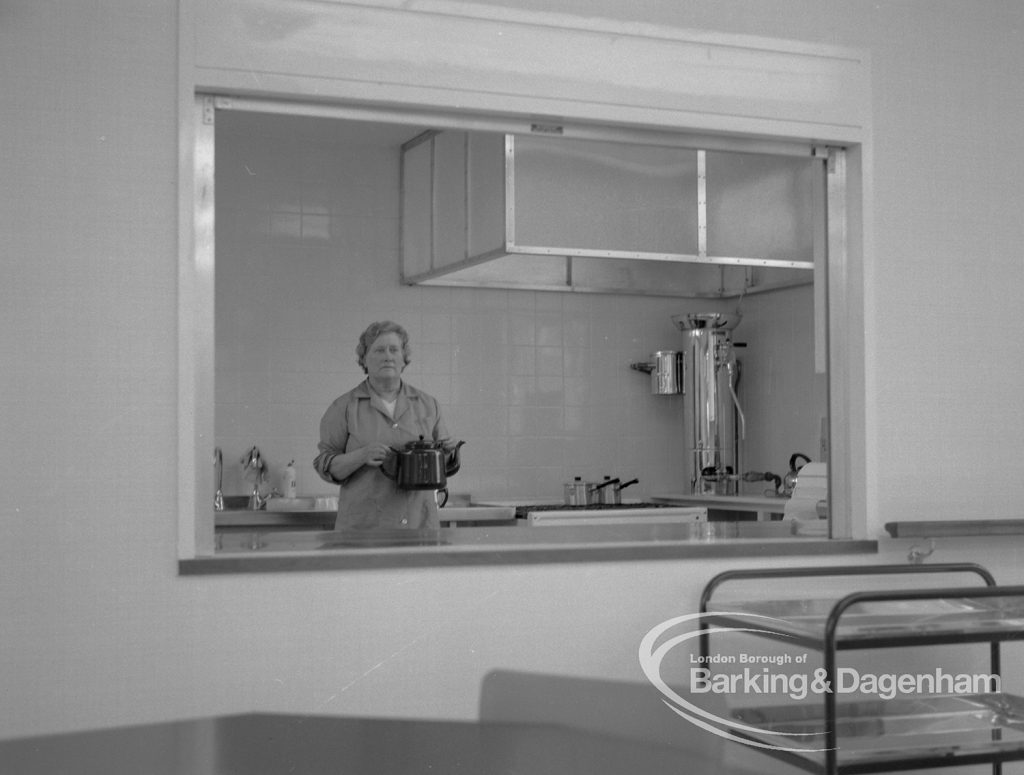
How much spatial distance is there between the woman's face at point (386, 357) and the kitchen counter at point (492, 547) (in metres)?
1.13

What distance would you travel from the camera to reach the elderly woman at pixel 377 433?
407 centimetres

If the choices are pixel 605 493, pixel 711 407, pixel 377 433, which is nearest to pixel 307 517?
pixel 377 433

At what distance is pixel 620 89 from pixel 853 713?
1.57 m

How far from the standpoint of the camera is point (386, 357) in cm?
432

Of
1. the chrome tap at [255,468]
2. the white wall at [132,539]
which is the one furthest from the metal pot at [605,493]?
the white wall at [132,539]

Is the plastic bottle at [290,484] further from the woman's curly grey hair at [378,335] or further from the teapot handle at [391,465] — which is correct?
the teapot handle at [391,465]

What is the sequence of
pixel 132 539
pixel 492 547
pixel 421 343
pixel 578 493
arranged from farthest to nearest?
pixel 421 343
pixel 578 493
pixel 492 547
pixel 132 539

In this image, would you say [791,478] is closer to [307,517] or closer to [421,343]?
[421,343]

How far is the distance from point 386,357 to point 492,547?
57.2 inches

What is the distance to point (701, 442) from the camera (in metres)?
5.86

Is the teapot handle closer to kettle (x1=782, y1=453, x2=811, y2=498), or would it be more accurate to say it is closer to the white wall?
the white wall

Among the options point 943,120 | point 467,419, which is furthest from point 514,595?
point 467,419

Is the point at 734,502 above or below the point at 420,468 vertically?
below

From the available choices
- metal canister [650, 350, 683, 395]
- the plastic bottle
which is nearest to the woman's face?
the plastic bottle
